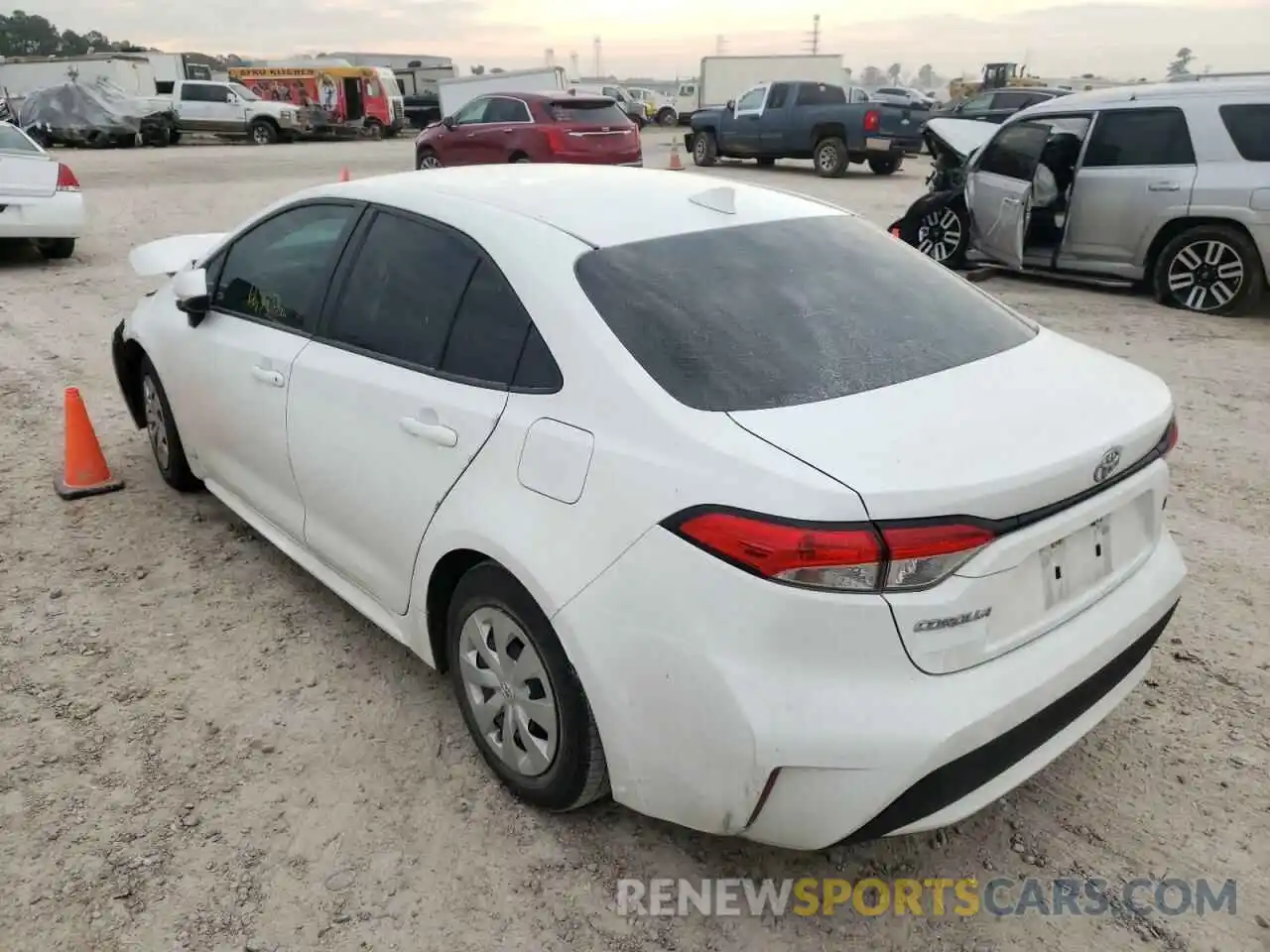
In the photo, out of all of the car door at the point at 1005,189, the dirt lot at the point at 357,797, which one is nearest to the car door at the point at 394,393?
the dirt lot at the point at 357,797

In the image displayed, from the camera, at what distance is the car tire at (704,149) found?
21.5 m

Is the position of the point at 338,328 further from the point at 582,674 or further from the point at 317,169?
the point at 317,169

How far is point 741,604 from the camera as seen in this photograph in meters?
1.89

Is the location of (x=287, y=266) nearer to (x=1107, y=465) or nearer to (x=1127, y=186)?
(x=1107, y=465)

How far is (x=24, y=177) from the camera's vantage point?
9.50 meters

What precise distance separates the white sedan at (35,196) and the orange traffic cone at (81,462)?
6.32 meters

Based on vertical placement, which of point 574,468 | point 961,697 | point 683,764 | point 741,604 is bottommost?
point 683,764

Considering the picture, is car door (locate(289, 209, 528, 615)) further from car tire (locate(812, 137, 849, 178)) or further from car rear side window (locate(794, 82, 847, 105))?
car rear side window (locate(794, 82, 847, 105))

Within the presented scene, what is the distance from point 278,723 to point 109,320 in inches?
244

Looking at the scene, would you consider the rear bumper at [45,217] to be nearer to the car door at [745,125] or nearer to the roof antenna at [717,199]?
the roof antenna at [717,199]

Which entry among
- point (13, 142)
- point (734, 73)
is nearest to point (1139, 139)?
point (13, 142)

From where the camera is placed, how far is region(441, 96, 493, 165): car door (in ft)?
52.9

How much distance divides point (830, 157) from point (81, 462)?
17137 millimetres

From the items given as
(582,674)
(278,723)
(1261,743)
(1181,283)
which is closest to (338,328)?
(278,723)
